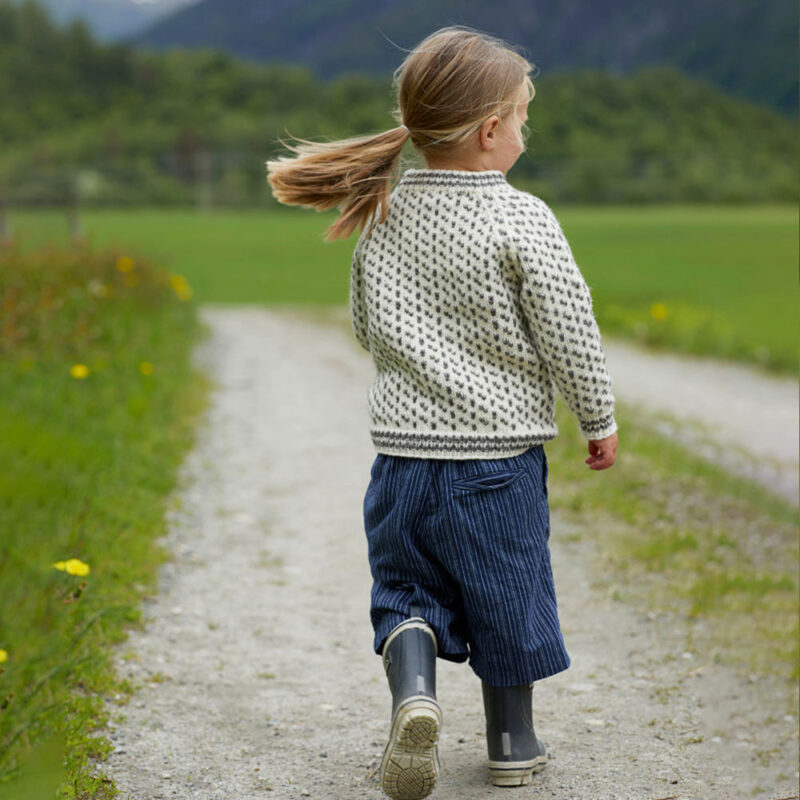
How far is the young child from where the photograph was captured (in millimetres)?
2389

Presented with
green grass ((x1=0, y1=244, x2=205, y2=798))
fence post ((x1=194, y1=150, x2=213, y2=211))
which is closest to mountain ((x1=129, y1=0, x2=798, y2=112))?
green grass ((x1=0, y1=244, x2=205, y2=798))

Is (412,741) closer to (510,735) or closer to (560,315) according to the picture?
(510,735)

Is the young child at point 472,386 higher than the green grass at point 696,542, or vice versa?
the young child at point 472,386

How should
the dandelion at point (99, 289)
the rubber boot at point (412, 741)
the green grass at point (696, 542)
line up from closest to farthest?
1. the rubber boot at point (412, 741)
2. the green grass at point (696, 542)
3. the dandelion at point (99, 289)

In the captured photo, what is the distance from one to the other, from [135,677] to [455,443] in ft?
4.19

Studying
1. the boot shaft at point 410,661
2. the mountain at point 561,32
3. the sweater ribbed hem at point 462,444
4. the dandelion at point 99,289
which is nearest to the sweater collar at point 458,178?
the mountain at point 561,32

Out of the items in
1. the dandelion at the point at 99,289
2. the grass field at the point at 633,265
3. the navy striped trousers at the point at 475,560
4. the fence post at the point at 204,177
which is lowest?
the fence post at the point at 204,177

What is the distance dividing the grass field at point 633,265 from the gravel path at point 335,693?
7.36 ft

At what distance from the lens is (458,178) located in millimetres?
2453

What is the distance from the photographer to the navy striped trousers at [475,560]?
241cm

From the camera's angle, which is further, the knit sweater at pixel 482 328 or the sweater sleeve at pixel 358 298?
the sweater sleeve at pixel 358 298

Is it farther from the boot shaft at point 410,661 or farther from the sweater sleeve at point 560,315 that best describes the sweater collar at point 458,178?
the boot shaft at point 410,661

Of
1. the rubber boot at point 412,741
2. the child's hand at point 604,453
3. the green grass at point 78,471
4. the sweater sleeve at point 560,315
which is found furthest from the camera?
the green grass at point 78,471

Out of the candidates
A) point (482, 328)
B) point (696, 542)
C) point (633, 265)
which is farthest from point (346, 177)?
point (633, 265)
